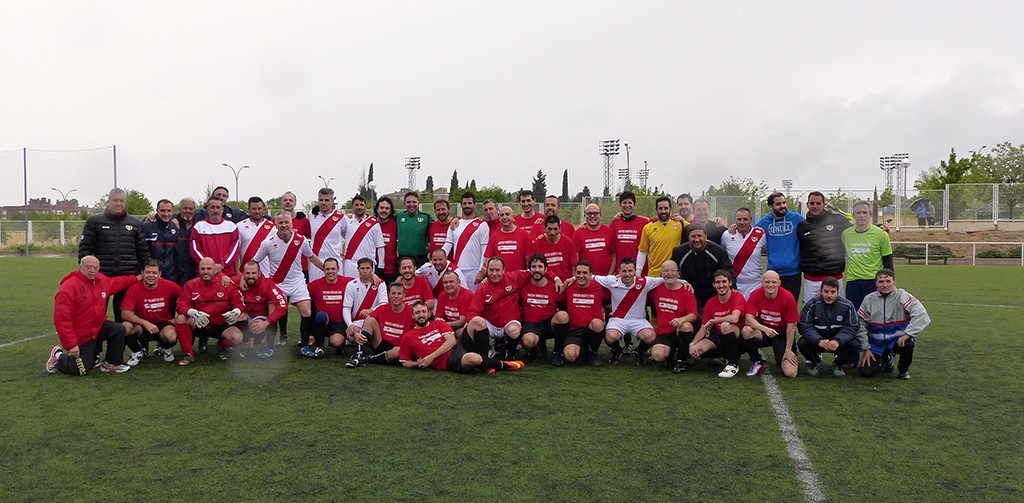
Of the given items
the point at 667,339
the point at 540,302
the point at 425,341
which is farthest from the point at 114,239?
the point at 667,339

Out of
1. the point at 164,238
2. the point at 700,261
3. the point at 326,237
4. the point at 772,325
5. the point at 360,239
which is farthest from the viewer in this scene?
the point at 326,237

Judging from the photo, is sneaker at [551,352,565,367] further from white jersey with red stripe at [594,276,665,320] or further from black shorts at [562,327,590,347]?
white jersey with red stripe at [594,276,665,320]

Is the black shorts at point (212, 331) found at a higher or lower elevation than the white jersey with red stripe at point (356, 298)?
lower

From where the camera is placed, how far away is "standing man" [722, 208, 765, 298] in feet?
23.5

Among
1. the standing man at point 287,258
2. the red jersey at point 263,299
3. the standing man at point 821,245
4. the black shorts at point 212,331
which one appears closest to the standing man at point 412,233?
the standing man at point 287,258

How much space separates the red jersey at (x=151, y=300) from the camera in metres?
6.82

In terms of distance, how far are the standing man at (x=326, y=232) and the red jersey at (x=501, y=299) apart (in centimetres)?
219

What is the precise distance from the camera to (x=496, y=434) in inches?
178

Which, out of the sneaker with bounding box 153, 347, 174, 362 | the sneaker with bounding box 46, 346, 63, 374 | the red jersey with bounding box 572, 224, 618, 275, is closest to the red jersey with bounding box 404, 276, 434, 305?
the red jersey with bounding box 572, 224, 618, 275

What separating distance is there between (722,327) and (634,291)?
916mm

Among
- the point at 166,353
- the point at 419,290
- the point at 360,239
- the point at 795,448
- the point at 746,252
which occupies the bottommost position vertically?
the point at 795,448

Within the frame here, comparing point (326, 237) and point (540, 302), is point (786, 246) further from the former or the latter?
point (326, 237)

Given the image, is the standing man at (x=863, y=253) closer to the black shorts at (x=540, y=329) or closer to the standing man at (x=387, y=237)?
the black shorts at (x=540, y=329)

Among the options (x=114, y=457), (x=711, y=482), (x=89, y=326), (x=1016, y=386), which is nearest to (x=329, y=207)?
(x=89, y=326)
